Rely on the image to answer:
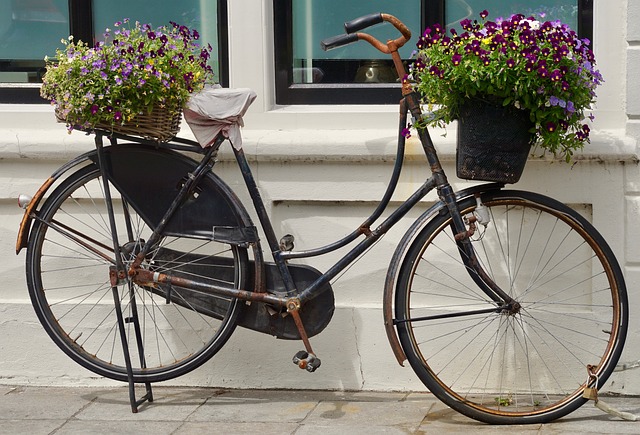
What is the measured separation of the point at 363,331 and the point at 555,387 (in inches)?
36.1

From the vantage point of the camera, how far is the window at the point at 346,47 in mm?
5262

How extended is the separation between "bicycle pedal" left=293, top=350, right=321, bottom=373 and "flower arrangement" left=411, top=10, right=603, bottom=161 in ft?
3.86

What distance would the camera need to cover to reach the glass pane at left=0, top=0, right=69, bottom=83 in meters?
5.57

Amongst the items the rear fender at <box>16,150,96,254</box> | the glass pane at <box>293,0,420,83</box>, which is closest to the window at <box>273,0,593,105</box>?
the glass pane at <box>293,0,420,83</box>

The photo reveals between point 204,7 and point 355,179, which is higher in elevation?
point 204,7

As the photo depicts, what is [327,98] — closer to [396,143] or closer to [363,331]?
[396,143]

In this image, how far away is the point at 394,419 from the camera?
4727mm

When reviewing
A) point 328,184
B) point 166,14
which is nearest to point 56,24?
point 166,14

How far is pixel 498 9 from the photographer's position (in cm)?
527

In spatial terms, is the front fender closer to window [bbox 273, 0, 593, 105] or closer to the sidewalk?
the sidewalk

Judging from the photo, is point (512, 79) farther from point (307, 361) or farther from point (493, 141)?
point (307, 361)

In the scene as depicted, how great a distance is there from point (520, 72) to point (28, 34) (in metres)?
2.63

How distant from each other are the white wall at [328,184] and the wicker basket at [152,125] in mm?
526

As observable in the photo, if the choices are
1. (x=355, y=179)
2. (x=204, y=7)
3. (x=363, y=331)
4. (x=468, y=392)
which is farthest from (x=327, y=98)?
(x=468, y=392)
